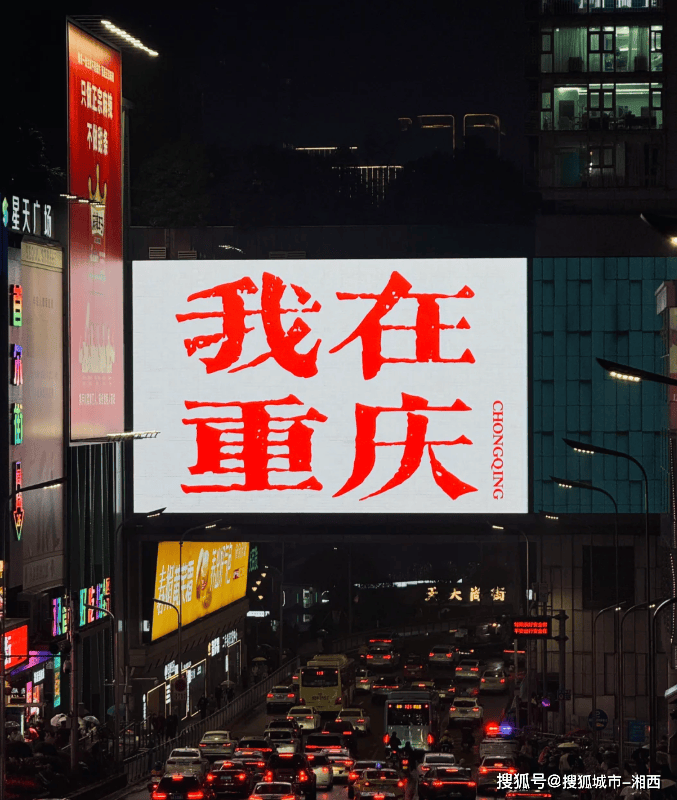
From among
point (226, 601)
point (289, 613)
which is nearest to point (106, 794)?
point (226, 601)

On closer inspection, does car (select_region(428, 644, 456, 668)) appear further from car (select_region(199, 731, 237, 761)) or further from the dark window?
car (select_region(199, 731, 237, 761))

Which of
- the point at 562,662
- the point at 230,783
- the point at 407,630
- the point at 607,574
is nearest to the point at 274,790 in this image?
the point at 230,783

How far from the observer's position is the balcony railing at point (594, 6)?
101 metres

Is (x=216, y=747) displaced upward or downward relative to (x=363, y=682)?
upward

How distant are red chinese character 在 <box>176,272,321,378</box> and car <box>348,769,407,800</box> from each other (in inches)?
1264

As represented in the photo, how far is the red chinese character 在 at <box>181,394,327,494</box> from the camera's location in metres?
75.9

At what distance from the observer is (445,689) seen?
8888 centimetres

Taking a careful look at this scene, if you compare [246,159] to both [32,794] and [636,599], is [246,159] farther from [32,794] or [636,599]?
[32,794]

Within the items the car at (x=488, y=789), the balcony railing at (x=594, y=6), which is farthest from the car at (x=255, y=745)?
the balcony railing at (x=594, y=6)

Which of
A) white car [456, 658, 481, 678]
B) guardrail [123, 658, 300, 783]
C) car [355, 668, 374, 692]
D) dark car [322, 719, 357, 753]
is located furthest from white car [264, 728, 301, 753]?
white car [456, 658, 481, 678]

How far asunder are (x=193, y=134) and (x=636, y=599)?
54683 millimetres

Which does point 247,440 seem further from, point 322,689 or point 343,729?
point 343,729

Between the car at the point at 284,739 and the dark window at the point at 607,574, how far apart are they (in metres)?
24.2

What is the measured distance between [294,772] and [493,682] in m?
43.8
